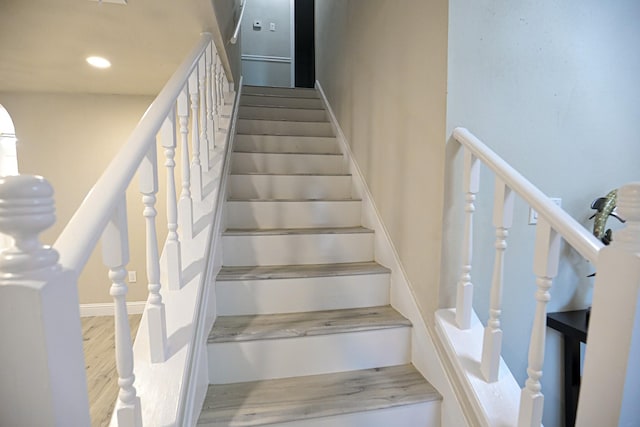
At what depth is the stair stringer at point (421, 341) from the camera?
117 centimetres

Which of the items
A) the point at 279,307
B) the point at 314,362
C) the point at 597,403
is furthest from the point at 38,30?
the point at 597,403

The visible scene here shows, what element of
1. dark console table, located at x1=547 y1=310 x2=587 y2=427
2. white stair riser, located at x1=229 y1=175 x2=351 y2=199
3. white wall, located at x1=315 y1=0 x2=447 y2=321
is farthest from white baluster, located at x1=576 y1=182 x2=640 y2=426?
white stair riser, located at x1=229 y1=175 x2=351 y2=199

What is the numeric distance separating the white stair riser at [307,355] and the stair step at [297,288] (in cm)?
23

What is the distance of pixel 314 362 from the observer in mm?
1362

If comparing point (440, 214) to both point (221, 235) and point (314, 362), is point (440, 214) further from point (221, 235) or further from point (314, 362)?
point (221, 235)

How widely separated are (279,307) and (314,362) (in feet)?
0.99

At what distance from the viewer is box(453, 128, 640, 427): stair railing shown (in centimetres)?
70

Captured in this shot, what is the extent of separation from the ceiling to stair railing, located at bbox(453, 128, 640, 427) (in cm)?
154

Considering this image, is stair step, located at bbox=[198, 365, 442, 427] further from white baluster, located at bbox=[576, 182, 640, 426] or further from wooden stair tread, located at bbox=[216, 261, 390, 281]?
white baluster, located at bbox=[576, 182, 640, 426]

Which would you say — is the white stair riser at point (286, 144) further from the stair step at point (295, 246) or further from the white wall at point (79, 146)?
the white wall at point (79, 146)

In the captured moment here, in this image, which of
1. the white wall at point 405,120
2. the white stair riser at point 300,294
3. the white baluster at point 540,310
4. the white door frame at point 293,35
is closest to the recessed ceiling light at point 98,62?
the white wall at point 405,120

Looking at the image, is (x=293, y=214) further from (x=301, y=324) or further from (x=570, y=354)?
(x=570, y=354)

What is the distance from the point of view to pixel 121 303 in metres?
0.75

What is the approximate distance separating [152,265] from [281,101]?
271 centimetres
